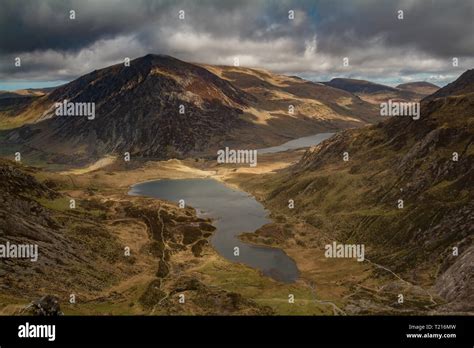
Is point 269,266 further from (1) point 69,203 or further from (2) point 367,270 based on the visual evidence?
(1) point 69,203

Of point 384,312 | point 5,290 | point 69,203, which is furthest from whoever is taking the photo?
point 69,203

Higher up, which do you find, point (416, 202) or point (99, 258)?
point (416, 202)

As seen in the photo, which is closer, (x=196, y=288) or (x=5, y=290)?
(x=5, y=290)

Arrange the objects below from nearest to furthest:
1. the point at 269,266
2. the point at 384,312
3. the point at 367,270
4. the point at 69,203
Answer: the point at 384,312, the point at 367,270, the point at 269,266, the point at 69,203

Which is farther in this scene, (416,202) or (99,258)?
(416,202)

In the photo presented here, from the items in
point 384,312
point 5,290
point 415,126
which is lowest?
point 384,312

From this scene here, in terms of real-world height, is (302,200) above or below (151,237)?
above

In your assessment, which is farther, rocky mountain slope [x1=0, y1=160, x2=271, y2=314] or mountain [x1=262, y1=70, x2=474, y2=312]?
mountain [x1=262, y1=70, x2=474, y2=312]
